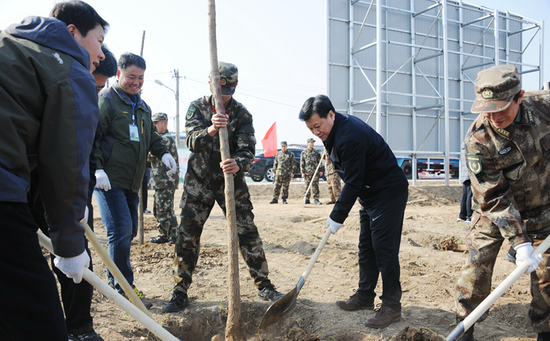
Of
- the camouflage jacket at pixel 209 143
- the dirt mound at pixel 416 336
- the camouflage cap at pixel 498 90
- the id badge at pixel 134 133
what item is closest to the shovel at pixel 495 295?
the dirt mound at pixel 416 336

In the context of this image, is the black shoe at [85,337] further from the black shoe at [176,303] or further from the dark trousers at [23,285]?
the dark trousers at [23,285]

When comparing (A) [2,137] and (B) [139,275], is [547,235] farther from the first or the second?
(B) [139,275]

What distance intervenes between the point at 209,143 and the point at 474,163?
6.76 ft

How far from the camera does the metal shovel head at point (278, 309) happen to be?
105 inches

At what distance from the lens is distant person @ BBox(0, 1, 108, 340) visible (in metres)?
1.25

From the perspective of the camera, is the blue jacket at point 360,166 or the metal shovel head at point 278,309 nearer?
the metal shovel head at point 278,309

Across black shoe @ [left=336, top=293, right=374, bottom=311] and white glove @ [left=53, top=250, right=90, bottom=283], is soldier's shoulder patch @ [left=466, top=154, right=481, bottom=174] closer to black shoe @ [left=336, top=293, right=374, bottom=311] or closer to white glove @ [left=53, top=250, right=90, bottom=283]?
black shoe @ [left=336, top=293, right=374, bottom=311]

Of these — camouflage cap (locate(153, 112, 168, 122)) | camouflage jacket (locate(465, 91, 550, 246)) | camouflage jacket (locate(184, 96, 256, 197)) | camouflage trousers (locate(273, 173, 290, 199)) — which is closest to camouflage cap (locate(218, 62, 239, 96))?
camouflage jacket (locate(184, 96, 256, 197))

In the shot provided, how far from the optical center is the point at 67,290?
2.31 metres

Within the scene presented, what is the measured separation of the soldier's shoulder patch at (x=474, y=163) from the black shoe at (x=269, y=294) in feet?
6.27

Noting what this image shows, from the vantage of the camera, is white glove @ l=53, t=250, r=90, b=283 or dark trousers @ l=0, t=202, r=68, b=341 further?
white glove @ l=53, t=250, r=90, b=283

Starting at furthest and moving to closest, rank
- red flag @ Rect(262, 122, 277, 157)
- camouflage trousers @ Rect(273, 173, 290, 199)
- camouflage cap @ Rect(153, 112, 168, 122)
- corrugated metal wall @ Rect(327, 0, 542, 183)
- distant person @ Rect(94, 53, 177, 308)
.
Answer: red flag @ Rect(262, 122, 277, 157) < corrugated metal wall @ Rect(327, 0, 542, 183) < camouflage trousers @ Rect(273, 173, 290, 199) < camouflage cap @ Rect(153, 112, 168, 122) < distant person @ Rect(94, 53, 177, 308)

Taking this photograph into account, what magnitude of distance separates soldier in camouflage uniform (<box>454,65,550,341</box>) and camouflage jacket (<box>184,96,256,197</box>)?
1.77 meters

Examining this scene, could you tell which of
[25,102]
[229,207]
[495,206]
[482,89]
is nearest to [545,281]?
[495,206]
